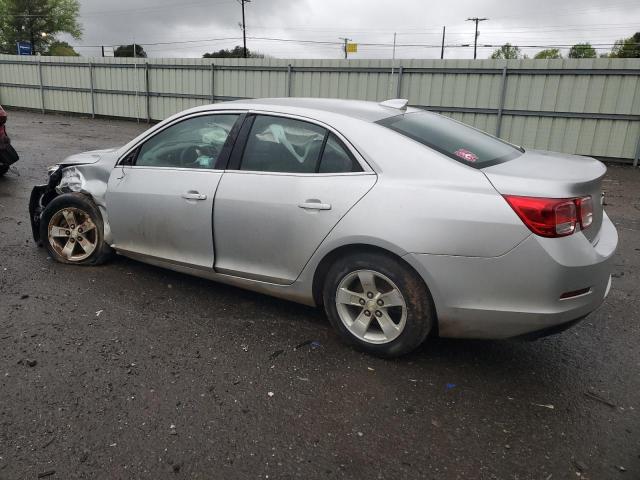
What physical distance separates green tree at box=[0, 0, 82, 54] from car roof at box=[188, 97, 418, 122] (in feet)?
247

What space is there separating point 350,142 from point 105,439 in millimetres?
2083

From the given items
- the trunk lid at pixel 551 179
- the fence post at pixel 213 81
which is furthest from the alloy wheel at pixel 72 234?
the fence post at pixel 213 81

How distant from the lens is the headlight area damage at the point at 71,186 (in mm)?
4449

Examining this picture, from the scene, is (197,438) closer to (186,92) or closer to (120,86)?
(186,92)

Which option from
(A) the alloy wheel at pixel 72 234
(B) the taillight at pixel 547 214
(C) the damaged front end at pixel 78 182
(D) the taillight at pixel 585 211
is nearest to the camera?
(B) the taillight at pixel 547 214

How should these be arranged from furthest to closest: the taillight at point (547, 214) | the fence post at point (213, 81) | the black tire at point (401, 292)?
the fence post at point (213, 81) < the black tire at point (401, 292) < the taillight at point (547, 214)

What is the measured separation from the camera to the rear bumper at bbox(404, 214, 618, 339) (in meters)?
2.69

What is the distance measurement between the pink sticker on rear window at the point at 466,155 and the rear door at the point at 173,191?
157 centimetres

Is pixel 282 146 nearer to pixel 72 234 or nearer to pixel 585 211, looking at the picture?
pixel 585 211

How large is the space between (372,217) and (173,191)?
1.61 m

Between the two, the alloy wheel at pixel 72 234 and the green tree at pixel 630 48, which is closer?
the alloy wheel at pixel 72 234

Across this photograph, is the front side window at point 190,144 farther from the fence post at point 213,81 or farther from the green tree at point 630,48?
the green tree at point 630,48

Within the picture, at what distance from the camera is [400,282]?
3.00 m

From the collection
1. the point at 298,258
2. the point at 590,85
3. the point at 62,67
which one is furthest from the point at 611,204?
the point at 62,67
